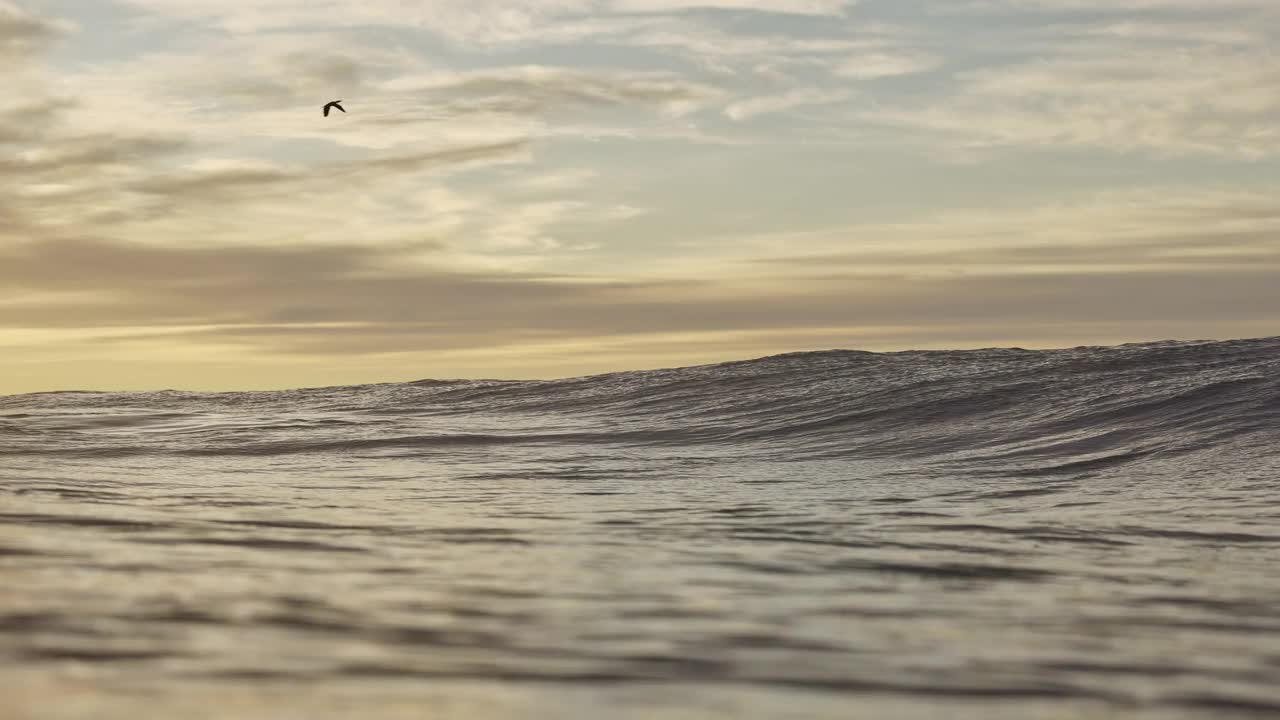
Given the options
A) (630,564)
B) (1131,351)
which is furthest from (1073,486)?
(1131,351)

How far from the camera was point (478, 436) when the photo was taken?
15117mm

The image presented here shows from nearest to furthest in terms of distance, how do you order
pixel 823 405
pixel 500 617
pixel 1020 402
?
pixel 500 617 < pixel 1020 402 < pixel 823 405

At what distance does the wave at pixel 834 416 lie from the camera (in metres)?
12.7

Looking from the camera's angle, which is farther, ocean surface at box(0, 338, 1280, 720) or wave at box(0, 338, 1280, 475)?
wave at box(0, 338, 1280, 475)

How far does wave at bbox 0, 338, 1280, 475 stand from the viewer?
1270cm

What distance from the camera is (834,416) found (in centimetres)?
1702

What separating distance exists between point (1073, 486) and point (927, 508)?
2173 mm

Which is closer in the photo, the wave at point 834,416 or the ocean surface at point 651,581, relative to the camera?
the ocean surface at point 651,581

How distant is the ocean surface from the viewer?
2932 mm

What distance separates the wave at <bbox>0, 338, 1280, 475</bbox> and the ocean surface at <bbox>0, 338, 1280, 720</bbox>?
0.25 metres

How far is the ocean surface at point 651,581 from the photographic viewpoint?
293cm

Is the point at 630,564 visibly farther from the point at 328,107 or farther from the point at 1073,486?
the point at 328,107

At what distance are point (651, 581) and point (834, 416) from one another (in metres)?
12.7

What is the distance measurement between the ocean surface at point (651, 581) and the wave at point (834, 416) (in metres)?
0.25
